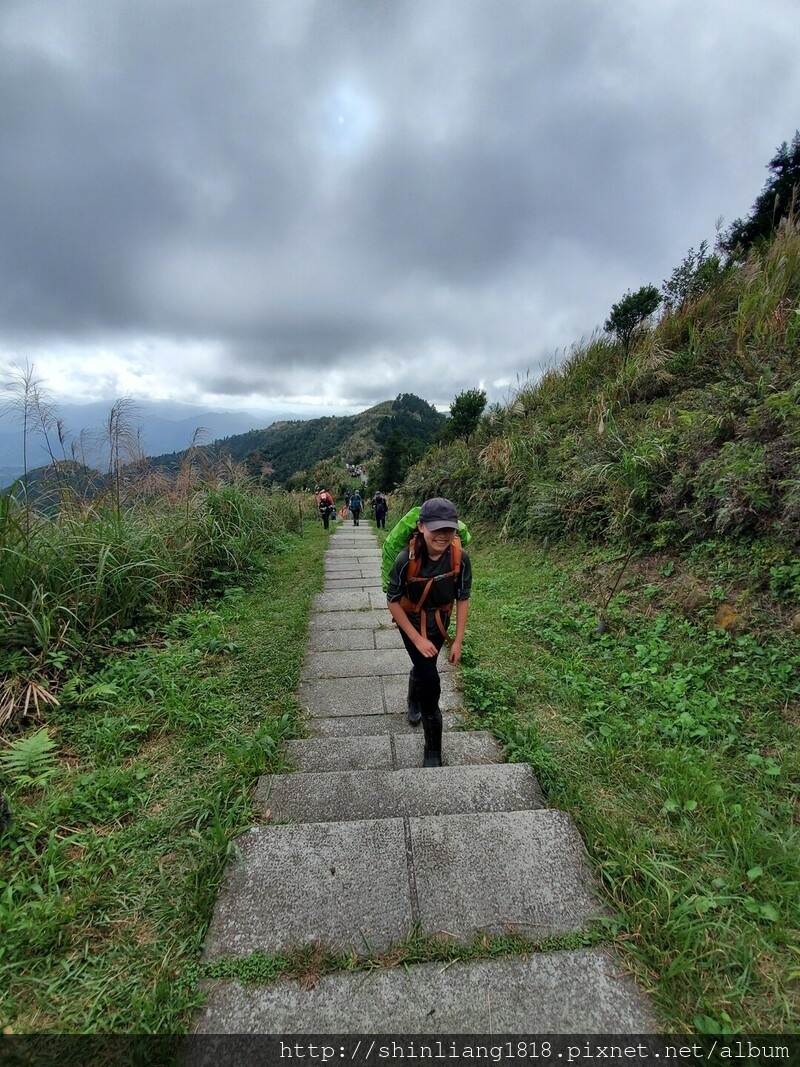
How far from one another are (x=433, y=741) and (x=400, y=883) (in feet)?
2.84

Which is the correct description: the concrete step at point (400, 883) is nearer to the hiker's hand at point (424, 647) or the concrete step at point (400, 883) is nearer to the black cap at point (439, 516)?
the hiker's hand at point (424, 647)

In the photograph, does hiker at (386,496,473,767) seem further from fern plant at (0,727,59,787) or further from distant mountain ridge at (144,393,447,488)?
distant mountain ridge at (144,393,447,488)

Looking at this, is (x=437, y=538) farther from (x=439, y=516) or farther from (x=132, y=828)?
(x=132, y=828)

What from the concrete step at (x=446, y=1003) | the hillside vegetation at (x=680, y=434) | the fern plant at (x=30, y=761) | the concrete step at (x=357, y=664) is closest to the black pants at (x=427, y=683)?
the concrete step at (x=446, y=1003)

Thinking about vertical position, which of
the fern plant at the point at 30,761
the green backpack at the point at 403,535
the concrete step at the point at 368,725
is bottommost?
the concrete step at the point at 368,725

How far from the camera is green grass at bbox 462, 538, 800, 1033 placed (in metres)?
1.36

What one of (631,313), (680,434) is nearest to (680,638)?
(680,434)

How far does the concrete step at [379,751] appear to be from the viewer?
2.46 metres

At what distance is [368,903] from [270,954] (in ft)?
1.13

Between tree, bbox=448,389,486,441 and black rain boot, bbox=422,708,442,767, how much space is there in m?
9.72

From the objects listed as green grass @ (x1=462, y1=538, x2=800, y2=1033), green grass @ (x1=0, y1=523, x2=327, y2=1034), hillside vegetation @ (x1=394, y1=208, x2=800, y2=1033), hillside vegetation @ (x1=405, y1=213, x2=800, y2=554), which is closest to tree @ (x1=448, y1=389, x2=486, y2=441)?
hillside vegetation @ (x1=405, y1=213, x2=800, y2=554)

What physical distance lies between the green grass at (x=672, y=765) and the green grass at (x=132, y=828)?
1484 mm

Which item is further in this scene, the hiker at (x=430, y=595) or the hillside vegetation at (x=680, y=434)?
the hillside vegetation at (x=680, y=434)

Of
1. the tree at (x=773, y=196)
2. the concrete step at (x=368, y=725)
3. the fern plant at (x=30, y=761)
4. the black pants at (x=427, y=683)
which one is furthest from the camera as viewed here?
the tree at (x=773, y=196)
